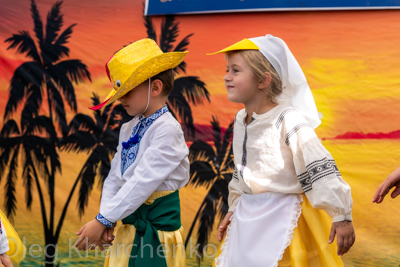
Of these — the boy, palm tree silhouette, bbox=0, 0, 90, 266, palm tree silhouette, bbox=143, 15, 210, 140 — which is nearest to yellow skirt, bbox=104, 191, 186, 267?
the boy

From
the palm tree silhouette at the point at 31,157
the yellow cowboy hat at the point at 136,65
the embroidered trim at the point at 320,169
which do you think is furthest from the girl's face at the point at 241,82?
the palm tree silhouette at the point at 31,157

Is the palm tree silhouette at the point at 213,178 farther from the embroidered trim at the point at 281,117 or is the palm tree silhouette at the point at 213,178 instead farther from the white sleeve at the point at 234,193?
the embroidered trim at the point at 281,117

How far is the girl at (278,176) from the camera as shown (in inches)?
79.7

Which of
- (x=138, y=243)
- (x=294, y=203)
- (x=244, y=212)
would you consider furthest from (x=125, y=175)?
(x=294, y=203)

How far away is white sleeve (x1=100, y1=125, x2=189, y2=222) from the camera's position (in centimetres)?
231

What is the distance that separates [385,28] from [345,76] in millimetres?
344

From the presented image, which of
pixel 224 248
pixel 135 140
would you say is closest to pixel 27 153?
pixel 135 140

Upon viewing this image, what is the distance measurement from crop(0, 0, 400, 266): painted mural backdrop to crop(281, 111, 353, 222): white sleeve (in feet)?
3.74

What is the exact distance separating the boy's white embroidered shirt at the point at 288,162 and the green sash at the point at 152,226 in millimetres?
348

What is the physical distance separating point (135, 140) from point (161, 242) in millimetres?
470

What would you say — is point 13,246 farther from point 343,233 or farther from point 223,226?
point 343,233

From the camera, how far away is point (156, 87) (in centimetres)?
252

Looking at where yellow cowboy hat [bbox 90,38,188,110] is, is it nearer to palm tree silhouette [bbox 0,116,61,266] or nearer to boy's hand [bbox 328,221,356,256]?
boy's hand [bbox 328,221,356,256]

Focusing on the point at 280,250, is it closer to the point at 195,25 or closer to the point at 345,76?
the point at 345,76
